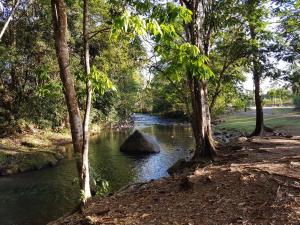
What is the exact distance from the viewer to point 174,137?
35.3 metres

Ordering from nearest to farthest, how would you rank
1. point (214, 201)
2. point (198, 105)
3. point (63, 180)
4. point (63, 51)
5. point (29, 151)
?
point (214, 201)
point (63, 51)
point (198, 105)
point (63, 180)
point (29, 151)

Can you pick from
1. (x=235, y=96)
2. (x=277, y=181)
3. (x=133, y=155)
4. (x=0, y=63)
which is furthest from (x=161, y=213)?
(x=0, y=63)

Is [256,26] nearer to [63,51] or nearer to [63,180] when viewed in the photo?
[63,180]

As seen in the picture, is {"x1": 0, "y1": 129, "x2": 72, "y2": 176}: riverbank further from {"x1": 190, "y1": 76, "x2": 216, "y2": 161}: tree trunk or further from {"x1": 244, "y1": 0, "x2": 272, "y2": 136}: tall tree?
{"x1": 244, "y1": 0, "x2": 272, "y2": 136}: tall tree

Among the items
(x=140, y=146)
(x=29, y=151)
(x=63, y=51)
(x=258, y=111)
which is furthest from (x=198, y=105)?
(x=29, y=151)

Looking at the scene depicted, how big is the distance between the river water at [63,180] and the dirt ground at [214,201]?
130 cm

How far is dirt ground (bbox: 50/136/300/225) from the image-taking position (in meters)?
7.01

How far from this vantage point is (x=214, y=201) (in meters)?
8.05

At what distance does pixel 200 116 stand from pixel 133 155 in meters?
11.6

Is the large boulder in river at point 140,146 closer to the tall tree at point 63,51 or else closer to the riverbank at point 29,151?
the riverbank at point 29,151

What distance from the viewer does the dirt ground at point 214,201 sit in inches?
276

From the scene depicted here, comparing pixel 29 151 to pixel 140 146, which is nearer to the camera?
pixel 29 151

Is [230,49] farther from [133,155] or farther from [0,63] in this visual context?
[0,63]

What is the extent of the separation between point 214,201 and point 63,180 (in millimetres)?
11858
